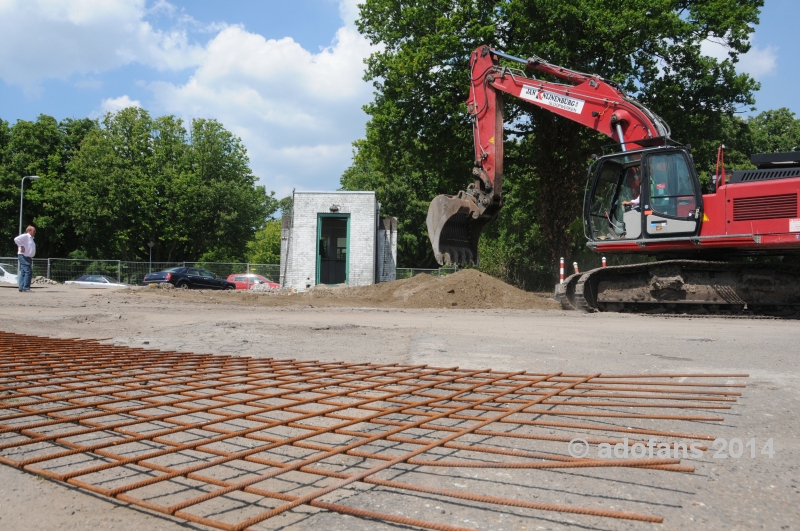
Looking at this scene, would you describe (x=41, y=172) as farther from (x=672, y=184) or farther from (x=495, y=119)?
(x=672, y=184)

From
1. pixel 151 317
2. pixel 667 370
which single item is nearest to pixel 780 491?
pixel 667 370

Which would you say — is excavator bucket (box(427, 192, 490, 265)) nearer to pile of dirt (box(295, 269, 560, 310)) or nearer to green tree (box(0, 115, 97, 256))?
pile of dirt (box(295, 269, 560, 310))

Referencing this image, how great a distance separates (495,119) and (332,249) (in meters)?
15.5

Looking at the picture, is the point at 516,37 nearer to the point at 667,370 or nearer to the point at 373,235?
the point at 373,235

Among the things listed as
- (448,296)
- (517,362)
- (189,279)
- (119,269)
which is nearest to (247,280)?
(189,279)

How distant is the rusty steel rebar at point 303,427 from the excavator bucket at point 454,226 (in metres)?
9.09

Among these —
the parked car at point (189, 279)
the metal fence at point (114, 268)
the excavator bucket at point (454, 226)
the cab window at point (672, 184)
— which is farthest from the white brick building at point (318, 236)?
the cab window at point (672, 184)

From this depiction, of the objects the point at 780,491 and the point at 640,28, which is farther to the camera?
the point at 640,28

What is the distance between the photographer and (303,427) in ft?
10.3

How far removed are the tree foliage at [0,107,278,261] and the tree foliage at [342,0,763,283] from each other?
26299 mm

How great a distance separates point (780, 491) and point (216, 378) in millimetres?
3685

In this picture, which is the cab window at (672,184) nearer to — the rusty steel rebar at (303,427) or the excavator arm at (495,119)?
the excavator arm at (495,119)

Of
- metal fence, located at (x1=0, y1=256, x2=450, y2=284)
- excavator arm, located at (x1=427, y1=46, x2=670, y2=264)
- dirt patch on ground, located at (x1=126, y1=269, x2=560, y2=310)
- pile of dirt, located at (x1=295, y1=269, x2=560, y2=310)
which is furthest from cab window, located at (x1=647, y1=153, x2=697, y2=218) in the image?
A: metal fence, located at (x1=0, y1=256, x2=450, y2=284)

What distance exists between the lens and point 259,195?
5350 centimetres
